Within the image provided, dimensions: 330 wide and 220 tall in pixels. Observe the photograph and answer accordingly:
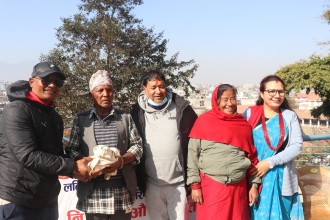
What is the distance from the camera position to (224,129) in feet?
8.79

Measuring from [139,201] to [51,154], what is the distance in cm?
145

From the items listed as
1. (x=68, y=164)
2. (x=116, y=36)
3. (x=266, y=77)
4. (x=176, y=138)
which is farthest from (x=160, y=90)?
(x=116, y=36)

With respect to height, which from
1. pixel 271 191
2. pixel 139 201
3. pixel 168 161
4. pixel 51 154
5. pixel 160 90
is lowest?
pixel 139 201

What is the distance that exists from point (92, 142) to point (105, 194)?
16.0 inches

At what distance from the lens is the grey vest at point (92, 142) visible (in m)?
2.63

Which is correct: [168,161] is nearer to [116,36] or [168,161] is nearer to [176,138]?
[176,138]

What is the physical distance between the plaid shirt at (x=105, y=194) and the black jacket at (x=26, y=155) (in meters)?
0.41

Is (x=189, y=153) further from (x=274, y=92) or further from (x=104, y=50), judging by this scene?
(x=104, y=50)

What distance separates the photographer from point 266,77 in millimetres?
2826

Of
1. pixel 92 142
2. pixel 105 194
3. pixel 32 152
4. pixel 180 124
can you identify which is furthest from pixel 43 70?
pixel 180 124

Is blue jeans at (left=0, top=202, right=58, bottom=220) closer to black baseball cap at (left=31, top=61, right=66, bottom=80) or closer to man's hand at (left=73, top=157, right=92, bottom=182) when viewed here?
man's hand at (left=73, top=157, right=92, bottom=182)

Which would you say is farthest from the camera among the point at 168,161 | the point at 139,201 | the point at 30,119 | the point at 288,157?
the point at 139,201

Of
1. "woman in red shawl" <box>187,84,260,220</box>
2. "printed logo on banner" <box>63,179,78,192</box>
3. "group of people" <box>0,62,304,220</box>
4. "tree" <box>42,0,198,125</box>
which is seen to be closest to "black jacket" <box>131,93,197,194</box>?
"group of people" <box>0,62,304,220</box>

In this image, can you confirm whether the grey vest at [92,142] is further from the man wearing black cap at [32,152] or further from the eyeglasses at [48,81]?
the eyeglasses at [48,81]
